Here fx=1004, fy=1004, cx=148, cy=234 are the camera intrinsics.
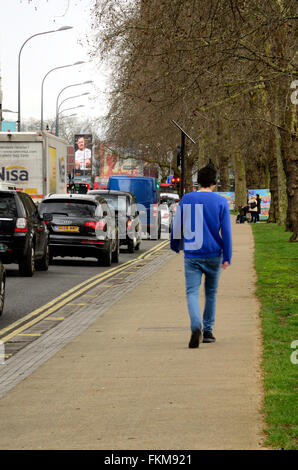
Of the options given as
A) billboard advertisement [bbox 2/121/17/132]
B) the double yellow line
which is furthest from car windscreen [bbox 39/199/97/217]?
billboard advertisement [bbox 2/121/17/132]

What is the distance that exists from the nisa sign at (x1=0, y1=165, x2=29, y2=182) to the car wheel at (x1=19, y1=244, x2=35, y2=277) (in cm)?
Result: 1003

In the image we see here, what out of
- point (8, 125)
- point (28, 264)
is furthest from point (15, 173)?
point (8, 125)

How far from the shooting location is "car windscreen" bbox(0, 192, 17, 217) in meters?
19.5

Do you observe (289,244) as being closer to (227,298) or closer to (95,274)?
(95,274)

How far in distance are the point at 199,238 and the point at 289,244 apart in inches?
820

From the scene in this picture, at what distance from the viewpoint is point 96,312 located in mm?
13656

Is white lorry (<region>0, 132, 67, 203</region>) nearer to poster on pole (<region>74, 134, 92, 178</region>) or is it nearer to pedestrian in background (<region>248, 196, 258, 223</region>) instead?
pedestrian in background (<region>248, 196, 258, 223</region>)

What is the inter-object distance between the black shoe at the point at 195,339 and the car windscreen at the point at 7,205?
10045mm

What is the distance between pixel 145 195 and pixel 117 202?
1401 cm

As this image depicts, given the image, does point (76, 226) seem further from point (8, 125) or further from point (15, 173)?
point (8, 125)

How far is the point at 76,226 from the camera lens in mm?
22656

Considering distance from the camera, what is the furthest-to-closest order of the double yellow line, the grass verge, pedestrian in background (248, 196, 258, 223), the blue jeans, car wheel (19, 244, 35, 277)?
pedestrian in background (248, 196, 258, 223)
car wheel (19, 244, 35, 277)
the double yellow line
the blue jeans
the grass verge

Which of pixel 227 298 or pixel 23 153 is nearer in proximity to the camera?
pixel 227 298
